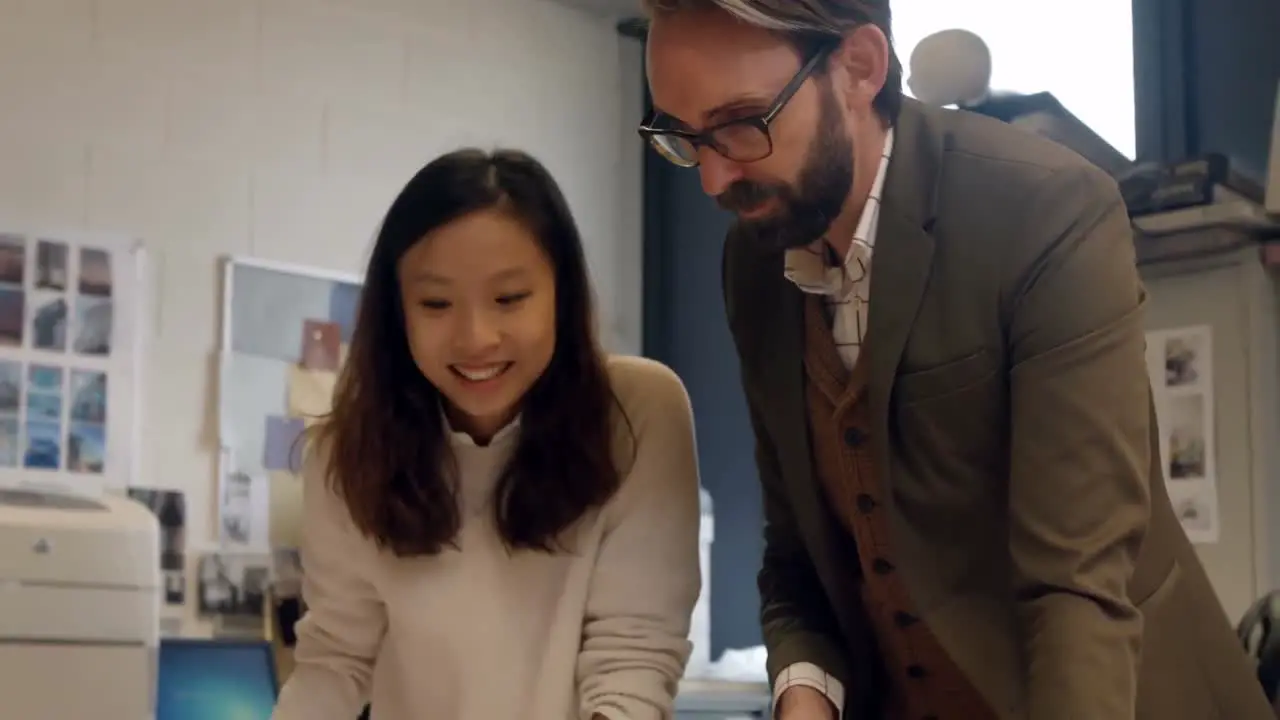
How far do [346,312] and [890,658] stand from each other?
1.84 metres

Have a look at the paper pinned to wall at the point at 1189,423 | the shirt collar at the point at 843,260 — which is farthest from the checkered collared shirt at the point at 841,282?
the paper pinned to wall at the point at 1189,423

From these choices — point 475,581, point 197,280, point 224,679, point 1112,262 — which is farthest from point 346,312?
point 1112,262

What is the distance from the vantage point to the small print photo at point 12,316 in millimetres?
2354

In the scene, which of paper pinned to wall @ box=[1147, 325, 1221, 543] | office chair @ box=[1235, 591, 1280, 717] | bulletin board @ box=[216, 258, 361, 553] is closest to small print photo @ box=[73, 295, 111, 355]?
bulletin board @ box=[216, 258, 361, 553]

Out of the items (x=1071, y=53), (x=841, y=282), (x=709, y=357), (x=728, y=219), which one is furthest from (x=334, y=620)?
(x=728, y=219)

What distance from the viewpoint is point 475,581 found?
1.31 m

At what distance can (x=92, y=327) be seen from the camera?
2434 mm

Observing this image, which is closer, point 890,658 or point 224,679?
point 890,658

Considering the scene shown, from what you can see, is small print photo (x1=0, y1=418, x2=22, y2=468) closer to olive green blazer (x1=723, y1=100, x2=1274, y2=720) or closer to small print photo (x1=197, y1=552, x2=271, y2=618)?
small print photo (x1=197, y1=552, x2=271, y2=618)

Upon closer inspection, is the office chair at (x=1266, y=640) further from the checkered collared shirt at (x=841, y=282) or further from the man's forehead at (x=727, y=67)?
the man's forehead at (x=727, y=67)

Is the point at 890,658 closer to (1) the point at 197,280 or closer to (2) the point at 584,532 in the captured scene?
(2) the point at 584,532

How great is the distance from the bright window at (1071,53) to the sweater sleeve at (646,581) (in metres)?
1.24

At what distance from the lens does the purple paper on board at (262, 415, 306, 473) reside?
263 cm

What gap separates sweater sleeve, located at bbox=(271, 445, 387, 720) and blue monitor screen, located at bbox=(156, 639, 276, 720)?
1.06 meters
